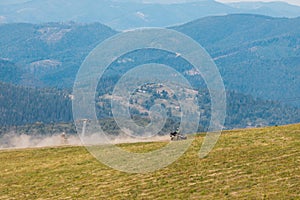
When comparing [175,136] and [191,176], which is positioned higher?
[191,176]

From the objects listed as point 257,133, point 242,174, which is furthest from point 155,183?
point 257,133

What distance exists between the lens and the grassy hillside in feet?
130

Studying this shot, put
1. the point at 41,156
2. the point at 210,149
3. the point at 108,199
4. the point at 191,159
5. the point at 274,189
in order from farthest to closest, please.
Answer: the point at 41,156 < the point at 210,149 < the point at 191,159 < the point at 108,199 < the point at 274,189

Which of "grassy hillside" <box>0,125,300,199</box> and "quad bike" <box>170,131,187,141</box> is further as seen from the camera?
"quad bike" <box>170,131,187,141</box>

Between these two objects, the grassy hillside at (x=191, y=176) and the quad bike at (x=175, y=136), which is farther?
the quad bike at (x=175, y=136)

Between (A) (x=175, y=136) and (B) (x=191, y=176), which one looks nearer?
(B) (x=191, y=176)

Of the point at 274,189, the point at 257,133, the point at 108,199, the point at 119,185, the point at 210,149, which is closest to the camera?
the point at 274,189

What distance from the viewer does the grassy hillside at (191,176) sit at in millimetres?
39625

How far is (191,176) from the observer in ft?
143

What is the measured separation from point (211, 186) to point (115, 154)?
50.5ft

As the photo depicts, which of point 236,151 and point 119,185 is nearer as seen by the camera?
point 119,185

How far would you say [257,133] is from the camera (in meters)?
58.3

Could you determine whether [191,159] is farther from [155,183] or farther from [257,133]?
[257,133]

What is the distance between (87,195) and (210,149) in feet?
46.1
